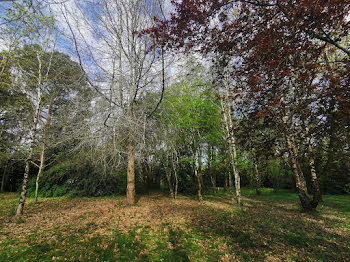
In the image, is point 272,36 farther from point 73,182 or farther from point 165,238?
point 73,182

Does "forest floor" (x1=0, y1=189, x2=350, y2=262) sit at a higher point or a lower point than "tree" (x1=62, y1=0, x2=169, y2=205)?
lower

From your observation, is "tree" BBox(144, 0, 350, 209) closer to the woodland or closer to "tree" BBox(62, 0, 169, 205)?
the woodland

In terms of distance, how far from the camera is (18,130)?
9.21 metres

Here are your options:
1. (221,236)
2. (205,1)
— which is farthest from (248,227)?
(205,1)

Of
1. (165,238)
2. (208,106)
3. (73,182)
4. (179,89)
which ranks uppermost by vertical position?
A: (179,89)

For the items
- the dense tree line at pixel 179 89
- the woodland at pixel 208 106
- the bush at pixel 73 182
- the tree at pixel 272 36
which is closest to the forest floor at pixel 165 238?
the woodland at pixel 208 106

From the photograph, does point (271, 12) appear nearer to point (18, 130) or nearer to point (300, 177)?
point (300, 177)

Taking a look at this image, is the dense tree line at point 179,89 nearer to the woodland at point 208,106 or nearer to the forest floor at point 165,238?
the woodland at point 208,106

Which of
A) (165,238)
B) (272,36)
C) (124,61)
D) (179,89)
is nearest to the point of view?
(272,36)

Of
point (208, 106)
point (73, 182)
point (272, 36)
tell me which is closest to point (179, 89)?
point (208, 106)

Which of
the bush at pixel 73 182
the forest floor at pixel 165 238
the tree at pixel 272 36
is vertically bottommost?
the forest floor at pixel 165 238

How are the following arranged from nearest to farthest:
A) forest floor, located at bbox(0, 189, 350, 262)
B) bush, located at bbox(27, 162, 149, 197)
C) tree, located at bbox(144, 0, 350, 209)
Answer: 1. tree, located at bbox(144, 0, 350, 209)
2. forest floor, located at bbox(0, 189, 350, 262)
3. bush, located at bbox(27, 162, 149, 197)

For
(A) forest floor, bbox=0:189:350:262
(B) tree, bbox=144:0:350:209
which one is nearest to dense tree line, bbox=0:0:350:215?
(B) tree, bbox=144:0:350:209

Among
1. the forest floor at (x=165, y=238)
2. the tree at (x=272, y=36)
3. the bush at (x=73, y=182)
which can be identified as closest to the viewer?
the tree at (x=272, y=36)
